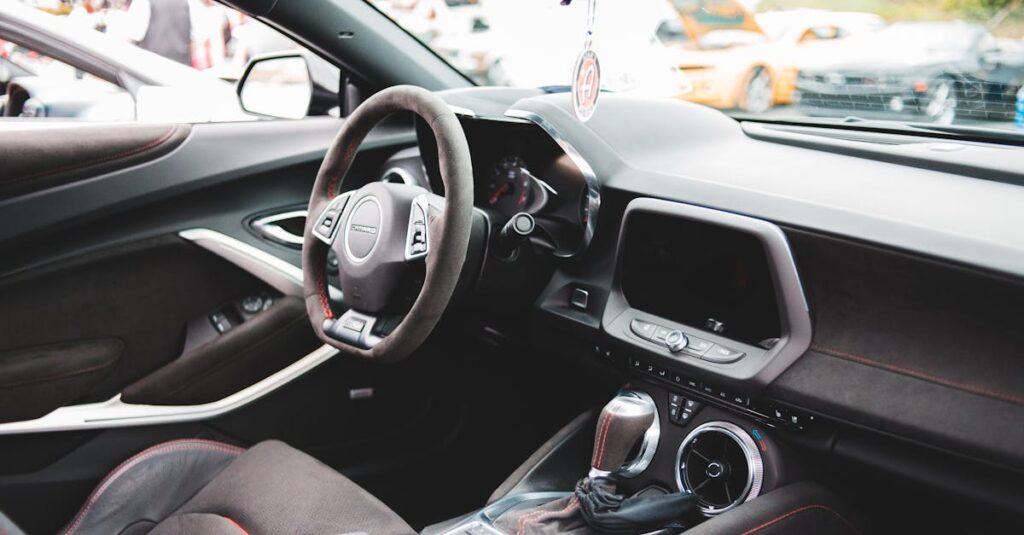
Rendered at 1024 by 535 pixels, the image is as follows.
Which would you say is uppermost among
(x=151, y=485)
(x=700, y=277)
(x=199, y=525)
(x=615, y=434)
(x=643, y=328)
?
(x=700, y=277)

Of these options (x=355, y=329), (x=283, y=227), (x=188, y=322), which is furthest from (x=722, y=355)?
(x=188, y=322)

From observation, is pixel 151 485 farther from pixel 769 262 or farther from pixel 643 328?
pixel 769 262

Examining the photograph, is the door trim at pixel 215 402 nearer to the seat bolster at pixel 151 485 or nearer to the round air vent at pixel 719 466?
the seat bolster at pixel 151 485

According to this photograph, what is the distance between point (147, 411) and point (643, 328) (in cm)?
127

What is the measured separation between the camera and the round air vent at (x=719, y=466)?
1600mm

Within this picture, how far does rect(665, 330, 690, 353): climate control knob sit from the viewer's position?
1607 millimetres

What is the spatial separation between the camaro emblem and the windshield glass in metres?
0.54

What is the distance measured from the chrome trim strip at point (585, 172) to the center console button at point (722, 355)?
1.20 feet

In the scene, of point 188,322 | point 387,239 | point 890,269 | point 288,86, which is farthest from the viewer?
point 288,86

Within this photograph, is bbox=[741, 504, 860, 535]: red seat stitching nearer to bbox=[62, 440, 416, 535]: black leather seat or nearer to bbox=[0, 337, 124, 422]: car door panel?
bbox=[62, 440, 416, 535]: black leather seat

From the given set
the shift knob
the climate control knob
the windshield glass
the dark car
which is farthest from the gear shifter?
the dark car

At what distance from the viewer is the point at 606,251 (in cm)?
179

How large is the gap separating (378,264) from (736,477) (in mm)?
804

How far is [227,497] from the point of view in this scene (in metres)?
1.64
